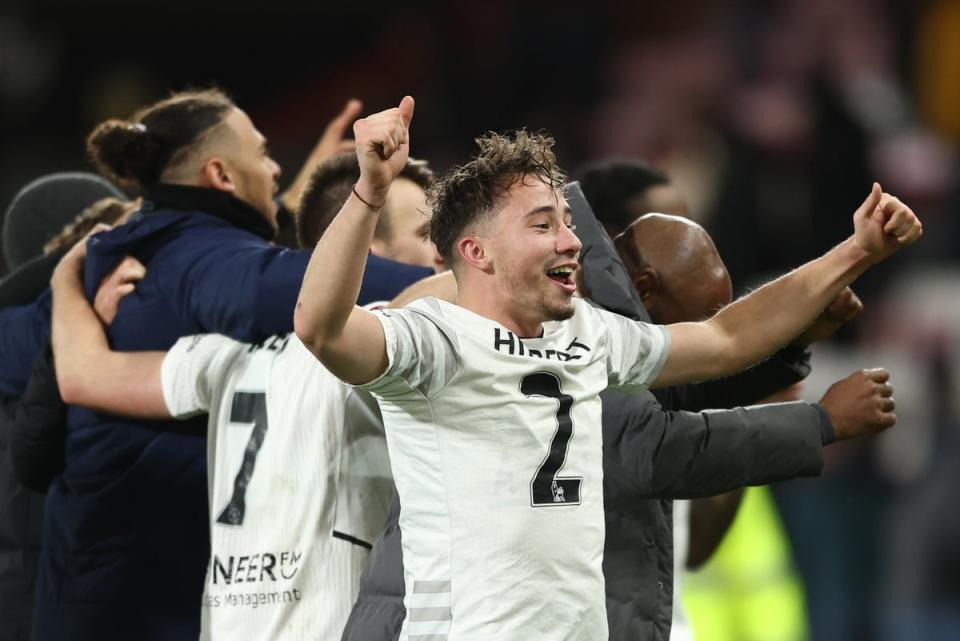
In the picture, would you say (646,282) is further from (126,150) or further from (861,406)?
(126,150)

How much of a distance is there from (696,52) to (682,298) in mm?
6353

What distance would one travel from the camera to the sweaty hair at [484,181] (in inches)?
107

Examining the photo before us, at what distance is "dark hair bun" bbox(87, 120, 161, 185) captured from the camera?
3666 millimetres

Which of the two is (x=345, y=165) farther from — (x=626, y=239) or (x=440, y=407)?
(x=440, y=407)

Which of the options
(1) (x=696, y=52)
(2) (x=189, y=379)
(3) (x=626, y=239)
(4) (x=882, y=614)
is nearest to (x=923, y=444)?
(4) (x=882, y=614)

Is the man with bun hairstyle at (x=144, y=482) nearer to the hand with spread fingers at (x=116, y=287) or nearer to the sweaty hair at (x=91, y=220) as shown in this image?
the hand with spread fingers at (x=116, y=287)

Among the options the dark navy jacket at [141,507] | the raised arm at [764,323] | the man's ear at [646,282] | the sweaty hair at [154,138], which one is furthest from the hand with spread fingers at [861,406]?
the sweaty hair at [154,138]

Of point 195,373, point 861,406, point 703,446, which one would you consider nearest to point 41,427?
point 195,373

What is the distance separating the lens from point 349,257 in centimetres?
236

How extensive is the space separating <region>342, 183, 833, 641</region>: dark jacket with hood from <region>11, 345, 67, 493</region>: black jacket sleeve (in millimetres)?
1098

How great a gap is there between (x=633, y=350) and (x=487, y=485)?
1.49ft

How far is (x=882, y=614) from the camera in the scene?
23.5ft

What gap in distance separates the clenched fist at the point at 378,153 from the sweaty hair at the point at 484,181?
35 centimetres

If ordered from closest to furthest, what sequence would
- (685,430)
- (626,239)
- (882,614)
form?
(685,430)
(626,239)
(882,614)
